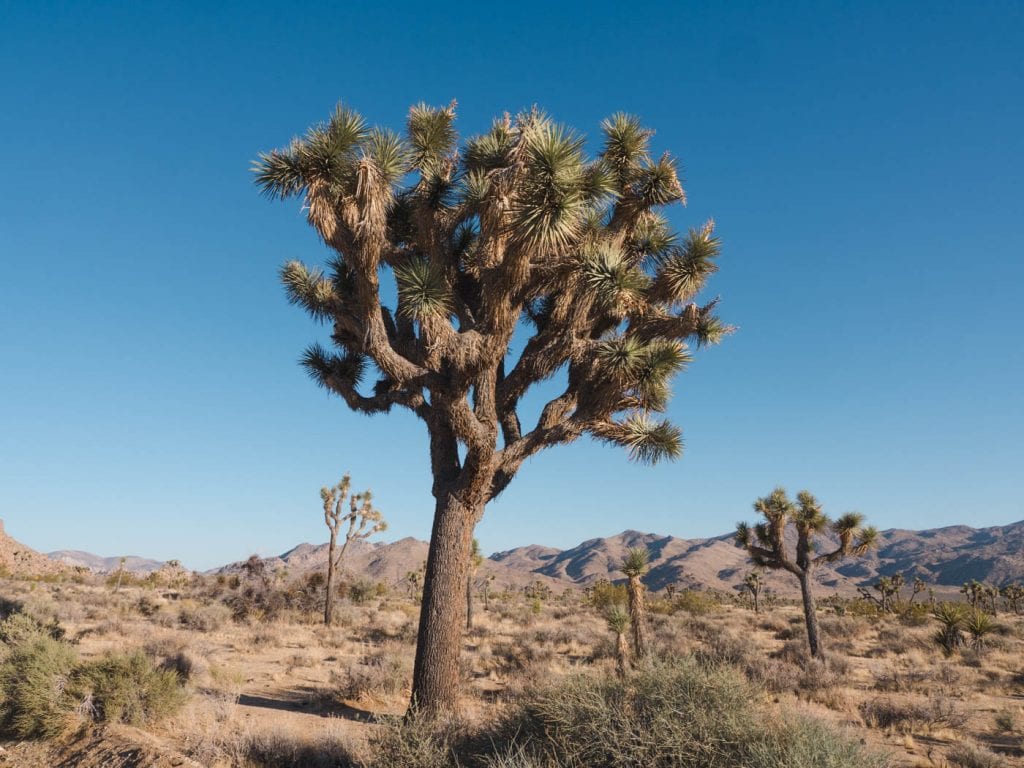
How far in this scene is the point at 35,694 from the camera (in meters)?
7.33

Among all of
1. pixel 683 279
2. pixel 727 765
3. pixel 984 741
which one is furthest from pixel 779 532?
pixel 727 765

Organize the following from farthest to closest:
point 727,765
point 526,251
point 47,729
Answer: point 526,251
point 47,729
point 727,765

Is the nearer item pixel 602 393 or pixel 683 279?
pixel 602 393

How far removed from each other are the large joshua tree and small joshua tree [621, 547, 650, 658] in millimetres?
6166

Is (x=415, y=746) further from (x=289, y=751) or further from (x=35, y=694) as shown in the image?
(x=35, y=694)

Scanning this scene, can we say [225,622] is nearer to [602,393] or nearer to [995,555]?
[602,393]

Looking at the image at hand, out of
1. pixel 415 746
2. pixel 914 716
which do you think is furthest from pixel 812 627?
pixel 415 746

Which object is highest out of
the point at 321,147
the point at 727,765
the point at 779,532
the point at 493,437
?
the point at 321,147

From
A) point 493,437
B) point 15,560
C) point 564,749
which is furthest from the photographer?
point 15,560

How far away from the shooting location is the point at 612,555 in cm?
13312

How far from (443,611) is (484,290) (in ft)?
15.4

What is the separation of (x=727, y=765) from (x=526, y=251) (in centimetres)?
603

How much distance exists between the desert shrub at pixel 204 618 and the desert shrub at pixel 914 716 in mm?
17698

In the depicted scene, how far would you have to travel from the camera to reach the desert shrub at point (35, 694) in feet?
23.6
